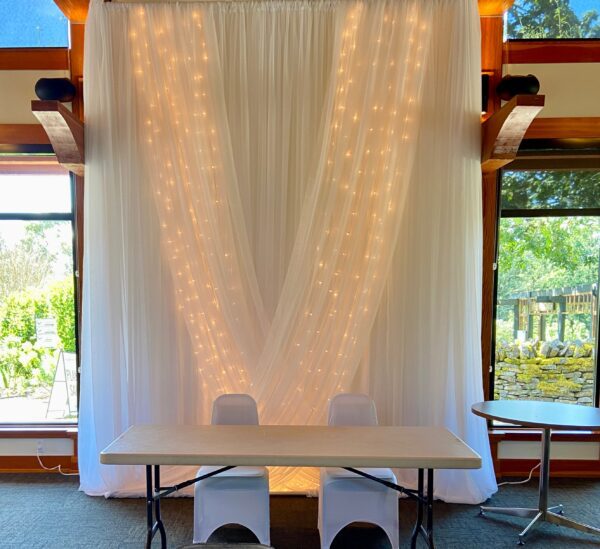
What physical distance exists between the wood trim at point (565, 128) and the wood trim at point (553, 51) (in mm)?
428

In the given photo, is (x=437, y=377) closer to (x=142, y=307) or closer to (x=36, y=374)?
(x=142, y=307)

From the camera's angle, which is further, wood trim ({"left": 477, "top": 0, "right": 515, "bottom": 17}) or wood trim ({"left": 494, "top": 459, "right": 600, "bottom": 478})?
wood trim ({"left": 494, "top": 459, "right": 600, "bottom": 478})

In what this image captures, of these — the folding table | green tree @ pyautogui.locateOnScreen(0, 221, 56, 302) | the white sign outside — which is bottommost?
the folding table

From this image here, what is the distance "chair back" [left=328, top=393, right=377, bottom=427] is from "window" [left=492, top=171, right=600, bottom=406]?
1.33m

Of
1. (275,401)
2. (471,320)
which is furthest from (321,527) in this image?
(471,320)

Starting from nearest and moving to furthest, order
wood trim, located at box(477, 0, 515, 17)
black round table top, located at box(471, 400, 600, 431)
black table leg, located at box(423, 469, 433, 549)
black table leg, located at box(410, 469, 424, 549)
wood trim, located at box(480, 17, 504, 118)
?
black table leg, located at box(423, 469, 433, 549), black table leg, located at box(410, 469, 424, 549), black round table top, located at box(471, 400, 600, 431), wood trim, located at box(477, 0, 515, 17), wood trim, located at box(480, 17, 504, 118)

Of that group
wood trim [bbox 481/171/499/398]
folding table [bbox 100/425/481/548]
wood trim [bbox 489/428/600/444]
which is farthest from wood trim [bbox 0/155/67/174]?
wood trim [bbox 489/428/600/444]

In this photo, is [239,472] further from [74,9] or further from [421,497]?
[74,9]

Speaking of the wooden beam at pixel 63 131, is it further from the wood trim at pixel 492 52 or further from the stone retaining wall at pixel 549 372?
the stone retaining wall at pixel 549 372

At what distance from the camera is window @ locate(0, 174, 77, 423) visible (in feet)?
11.2

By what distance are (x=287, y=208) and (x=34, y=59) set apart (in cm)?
225

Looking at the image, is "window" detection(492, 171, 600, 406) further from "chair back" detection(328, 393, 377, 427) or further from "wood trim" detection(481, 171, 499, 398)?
"chair back" detection(328, 393, 377, 427)

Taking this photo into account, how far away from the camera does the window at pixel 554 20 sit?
324 centimetres

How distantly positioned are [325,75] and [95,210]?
6.07 ft
